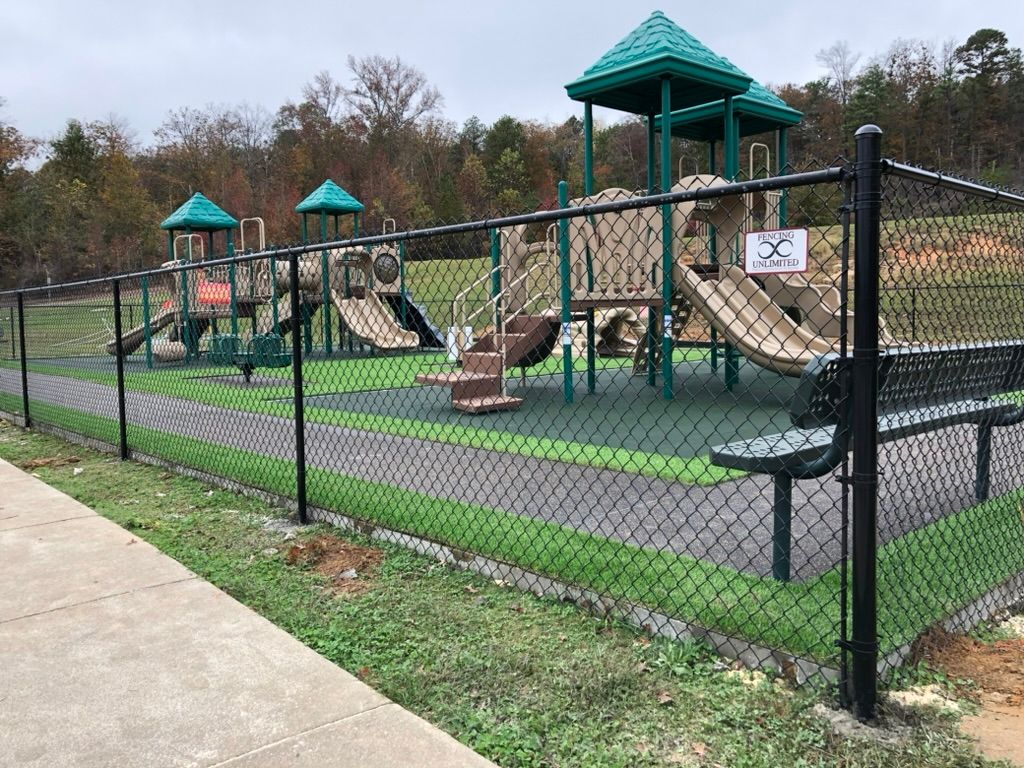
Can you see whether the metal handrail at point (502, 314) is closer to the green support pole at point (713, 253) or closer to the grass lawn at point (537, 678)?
the green support pole at point (713, 253)

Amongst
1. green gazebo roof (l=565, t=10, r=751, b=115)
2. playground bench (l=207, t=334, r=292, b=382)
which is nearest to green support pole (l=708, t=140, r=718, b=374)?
green gazebo roof (l=565, t=10, r=751, b=115)

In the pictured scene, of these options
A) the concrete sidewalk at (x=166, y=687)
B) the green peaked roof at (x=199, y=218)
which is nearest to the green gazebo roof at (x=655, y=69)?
the concrete sidewalk at (x=166, y=687)

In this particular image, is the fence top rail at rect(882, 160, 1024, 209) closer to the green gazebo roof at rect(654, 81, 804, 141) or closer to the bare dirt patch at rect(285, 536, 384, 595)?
the bare dirt patch at rect(285, 536, 384, 595)

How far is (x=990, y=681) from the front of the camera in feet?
8.34

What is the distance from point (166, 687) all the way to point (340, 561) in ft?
4.32

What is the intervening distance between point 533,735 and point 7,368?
1681cm

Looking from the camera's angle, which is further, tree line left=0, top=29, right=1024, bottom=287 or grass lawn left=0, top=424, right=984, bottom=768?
tree line left=0, top=29, right=1024, bottom=287

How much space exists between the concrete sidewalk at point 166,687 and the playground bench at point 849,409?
164cm

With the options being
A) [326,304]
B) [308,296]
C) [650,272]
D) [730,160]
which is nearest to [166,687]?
[650,272]

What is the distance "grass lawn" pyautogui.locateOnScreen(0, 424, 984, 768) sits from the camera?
215cm

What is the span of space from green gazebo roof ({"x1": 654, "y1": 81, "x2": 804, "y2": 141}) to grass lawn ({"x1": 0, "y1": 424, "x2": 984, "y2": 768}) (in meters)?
10.00

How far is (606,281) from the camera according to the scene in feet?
32.9

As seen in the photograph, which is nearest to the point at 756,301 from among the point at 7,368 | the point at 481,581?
the point at 481,581

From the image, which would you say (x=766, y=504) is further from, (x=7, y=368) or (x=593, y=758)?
(x=7, y=368)
